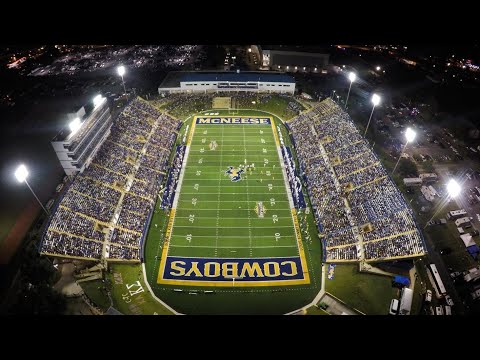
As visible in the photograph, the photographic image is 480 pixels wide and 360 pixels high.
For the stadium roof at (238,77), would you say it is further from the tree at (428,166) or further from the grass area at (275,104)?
the tree at (428,166)

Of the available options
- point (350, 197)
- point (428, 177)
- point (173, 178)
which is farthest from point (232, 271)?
point (428, 177)

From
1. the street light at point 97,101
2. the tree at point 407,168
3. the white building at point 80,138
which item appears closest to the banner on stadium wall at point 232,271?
the white building at point 80,138

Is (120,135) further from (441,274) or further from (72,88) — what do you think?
(441,274)

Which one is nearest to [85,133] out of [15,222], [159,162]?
[159,162]

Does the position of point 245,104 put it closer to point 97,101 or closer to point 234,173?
point 234,173

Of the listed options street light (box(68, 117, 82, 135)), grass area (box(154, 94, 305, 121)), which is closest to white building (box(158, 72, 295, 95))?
grass area (box(154, 94, 305, 121))

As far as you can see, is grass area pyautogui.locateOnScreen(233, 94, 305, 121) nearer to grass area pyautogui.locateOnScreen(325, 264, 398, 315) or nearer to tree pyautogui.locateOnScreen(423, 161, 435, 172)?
tree pyautogui.locateOnScreen(423, 161, 435, 172)
